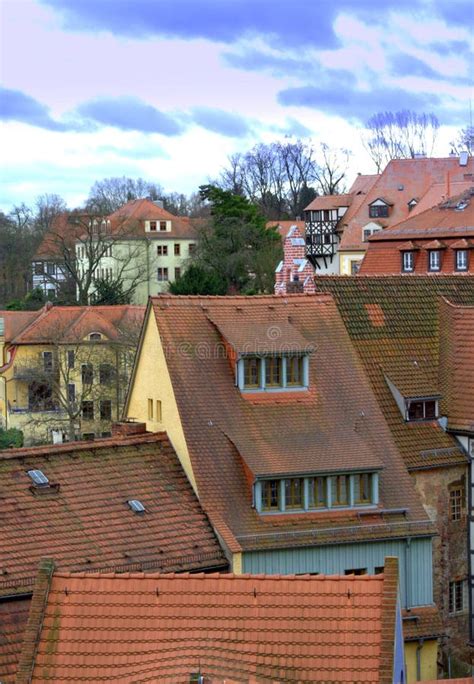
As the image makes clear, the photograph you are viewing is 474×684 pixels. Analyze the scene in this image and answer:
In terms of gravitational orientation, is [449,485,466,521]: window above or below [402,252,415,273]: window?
below

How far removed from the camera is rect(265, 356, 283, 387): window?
2727 centimetres

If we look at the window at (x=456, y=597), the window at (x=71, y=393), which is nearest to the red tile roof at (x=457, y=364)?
the window at (x=456, y=597)

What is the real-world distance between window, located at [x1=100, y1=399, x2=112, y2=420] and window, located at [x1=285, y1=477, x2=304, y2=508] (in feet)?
95.1

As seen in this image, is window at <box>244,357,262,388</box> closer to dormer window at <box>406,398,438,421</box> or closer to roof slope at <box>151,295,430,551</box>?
roof slope at <box>151,295,430,551</box>

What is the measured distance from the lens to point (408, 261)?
5722 cm

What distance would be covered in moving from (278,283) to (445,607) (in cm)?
924

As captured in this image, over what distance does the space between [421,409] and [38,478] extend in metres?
9.11

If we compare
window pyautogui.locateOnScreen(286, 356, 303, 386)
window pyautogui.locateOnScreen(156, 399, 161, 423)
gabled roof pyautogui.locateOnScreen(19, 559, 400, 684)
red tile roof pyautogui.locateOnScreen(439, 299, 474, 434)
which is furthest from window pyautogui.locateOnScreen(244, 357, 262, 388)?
gabled roof pyautogui.locateOnScreen(19, 559, 400, 684)

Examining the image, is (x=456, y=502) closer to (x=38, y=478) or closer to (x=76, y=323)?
(x=38, y=478)

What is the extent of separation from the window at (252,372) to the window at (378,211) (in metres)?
55.2

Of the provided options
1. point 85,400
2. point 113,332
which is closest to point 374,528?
point 85,400

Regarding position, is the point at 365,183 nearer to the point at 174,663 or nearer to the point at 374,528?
the point at 374,528

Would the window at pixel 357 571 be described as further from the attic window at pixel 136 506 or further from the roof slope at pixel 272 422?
the attic window at pixel 136 506

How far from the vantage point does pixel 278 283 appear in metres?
32.9
